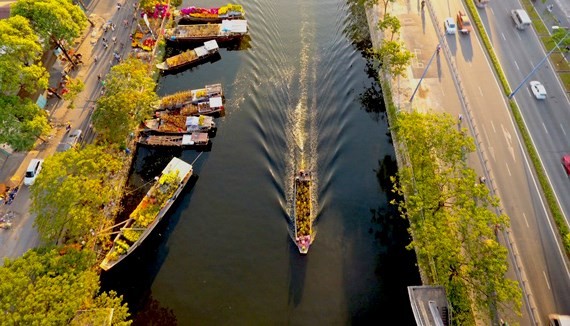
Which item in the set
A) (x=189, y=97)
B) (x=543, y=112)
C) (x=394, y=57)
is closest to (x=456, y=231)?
(x=394, y=57)

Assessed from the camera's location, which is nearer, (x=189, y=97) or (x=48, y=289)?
(x=48, y=289)

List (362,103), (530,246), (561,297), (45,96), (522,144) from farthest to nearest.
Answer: (362,103)
(45,96)
(522,144)
(530,246)
(561,297)

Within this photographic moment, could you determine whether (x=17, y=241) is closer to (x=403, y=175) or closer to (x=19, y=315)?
(x=19, y=315)

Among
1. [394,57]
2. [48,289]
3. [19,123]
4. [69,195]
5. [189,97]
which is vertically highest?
[394,57]

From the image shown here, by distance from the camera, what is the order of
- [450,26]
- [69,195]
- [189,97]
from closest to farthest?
[69,195] → [189,97] → [450,26]

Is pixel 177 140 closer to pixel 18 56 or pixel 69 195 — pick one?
pixel 69 195

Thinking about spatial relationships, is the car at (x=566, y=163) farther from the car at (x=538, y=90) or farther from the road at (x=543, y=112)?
the car at (x=538, y=90)

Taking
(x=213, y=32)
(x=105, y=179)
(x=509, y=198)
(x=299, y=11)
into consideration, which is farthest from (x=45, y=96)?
(x=509, y=198)
